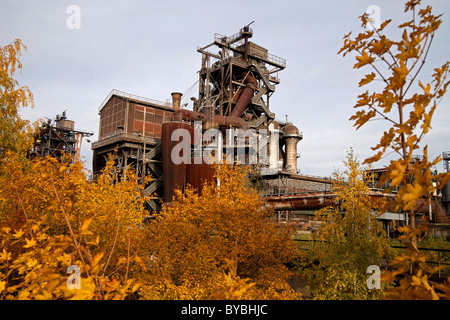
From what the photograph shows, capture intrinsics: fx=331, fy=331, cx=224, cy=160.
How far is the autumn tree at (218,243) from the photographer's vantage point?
34.8ft

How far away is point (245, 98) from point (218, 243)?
34607 millimetres

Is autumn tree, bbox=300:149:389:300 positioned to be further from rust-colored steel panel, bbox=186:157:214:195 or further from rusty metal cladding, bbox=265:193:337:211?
rust-colored steel panel, bbox=186:157:214:195

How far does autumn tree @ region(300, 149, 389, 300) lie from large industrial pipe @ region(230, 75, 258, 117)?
107 ft

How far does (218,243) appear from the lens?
11.2m

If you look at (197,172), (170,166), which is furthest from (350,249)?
(170,166)

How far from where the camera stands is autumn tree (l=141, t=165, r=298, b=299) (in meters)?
10.6

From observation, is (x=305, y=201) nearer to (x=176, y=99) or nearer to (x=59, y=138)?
(x=176, y=99)

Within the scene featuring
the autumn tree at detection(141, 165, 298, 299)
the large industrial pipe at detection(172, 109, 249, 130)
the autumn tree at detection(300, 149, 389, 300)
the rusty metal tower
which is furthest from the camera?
the rusty metal tower

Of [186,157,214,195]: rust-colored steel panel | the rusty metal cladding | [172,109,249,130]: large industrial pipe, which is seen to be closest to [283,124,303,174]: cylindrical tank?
[172,109,249,130]: large industrial pipe

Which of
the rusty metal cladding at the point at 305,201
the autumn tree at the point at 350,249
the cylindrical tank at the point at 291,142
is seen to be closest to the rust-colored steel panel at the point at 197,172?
the rusty metal cladding at the point at 305,201

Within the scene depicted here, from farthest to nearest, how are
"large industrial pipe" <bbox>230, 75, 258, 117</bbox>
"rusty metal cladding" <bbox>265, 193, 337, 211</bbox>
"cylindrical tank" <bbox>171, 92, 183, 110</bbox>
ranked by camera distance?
1. "cylindrical tank" <bbox>171, 92, 183, 110</bbox>
2. "large industrial pipe" <bbox>230, 75, 258, 117</bbox>
3. "rusty metal cladding" <bbox>265, 193, 337, 211</bbox>

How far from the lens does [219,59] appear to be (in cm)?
4756

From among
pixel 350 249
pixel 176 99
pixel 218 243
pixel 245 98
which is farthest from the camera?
pixel 176 99
